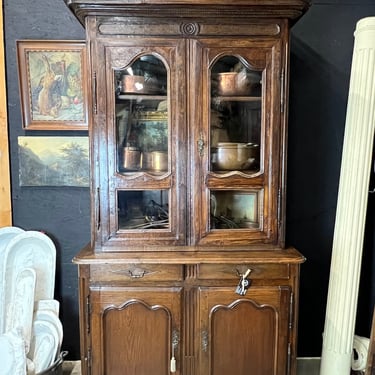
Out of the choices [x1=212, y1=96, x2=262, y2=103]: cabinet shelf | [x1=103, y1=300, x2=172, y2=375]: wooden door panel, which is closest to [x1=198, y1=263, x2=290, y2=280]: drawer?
[x1=103, y1=300, x2=172, y2=375]: wooden door panel

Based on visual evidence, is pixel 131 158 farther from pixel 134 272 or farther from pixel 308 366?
pixel 308 366

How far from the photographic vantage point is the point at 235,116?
170 centimetres

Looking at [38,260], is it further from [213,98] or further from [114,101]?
[213,98]

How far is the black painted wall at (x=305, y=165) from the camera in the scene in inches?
78.4

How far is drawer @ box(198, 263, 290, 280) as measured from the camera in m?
1.63

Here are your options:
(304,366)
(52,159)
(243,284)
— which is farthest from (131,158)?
(304,366)

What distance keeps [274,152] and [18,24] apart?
1.56m

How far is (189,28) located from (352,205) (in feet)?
3.78

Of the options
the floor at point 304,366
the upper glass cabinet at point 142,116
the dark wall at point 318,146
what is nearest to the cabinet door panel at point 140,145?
the upper glass cabinet at point 142,116

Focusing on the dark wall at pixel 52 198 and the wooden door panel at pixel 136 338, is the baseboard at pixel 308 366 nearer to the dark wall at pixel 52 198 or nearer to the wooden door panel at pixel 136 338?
the wooden door panel at pixel 136 338

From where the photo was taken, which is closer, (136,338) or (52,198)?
(136,338)

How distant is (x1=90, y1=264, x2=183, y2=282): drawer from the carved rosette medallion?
104 cm

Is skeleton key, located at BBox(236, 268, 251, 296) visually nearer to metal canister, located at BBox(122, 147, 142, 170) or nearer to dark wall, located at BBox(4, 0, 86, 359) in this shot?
metal canister, located at BBox(122, 147, 142, 170)

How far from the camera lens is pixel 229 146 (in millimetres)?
1697
